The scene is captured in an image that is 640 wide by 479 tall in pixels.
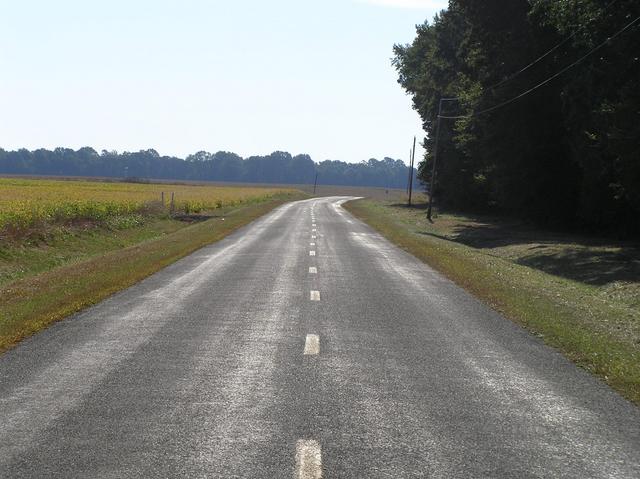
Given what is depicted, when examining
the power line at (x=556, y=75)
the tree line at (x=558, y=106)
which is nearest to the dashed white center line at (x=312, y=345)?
the tree line at (x=558, y=106)

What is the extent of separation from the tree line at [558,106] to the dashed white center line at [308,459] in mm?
22207

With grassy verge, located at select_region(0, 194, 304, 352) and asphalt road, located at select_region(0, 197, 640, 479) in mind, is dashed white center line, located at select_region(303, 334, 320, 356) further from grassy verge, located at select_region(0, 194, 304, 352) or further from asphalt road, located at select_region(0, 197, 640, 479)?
grassy verge, located at select_region(0, 194, 304, 352)

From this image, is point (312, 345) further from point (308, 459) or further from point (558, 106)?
point (558, 106)

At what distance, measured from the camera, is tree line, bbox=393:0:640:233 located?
2662 centimetres

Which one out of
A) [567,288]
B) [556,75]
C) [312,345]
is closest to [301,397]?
[312,345]

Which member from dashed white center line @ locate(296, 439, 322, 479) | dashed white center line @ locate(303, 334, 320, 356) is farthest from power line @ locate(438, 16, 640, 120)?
dashed white center line @ locate(296, 439, 322, 479)

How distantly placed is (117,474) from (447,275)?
49.8 ft

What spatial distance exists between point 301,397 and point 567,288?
Answer: 1389 cm

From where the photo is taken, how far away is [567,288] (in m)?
19.6

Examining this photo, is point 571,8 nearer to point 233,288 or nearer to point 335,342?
point 233,288

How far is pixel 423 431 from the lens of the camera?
6555mm

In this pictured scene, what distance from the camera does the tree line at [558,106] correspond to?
1048 inches

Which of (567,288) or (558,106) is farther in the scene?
(558,106)

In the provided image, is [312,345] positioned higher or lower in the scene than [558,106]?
lower
